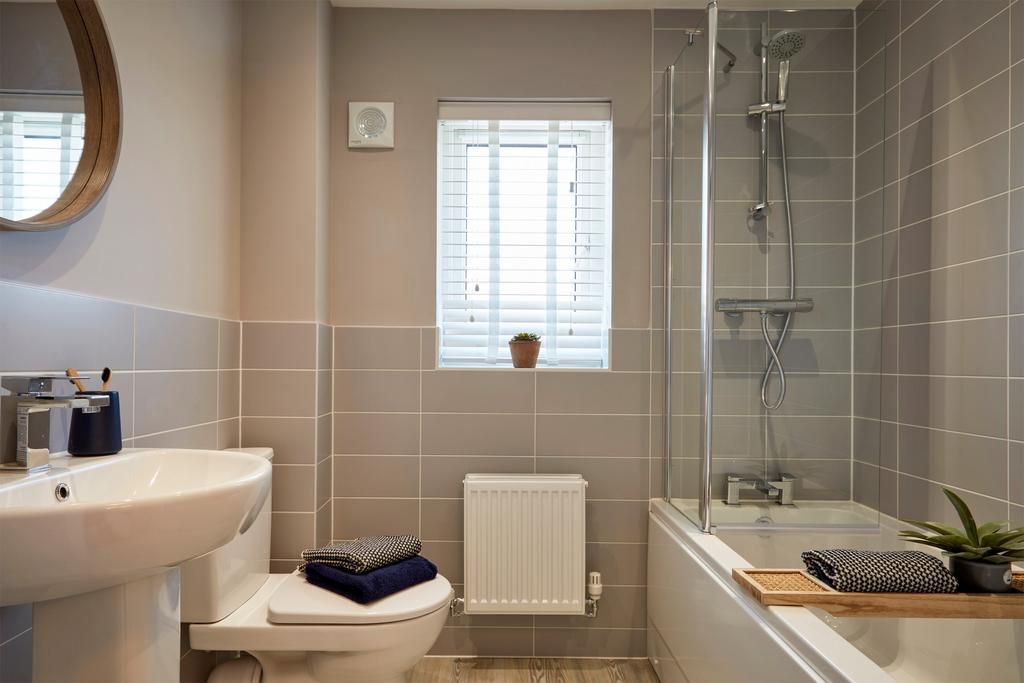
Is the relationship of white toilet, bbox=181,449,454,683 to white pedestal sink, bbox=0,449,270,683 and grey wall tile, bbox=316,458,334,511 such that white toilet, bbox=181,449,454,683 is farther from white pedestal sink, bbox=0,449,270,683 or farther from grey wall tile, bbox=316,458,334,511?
white pedestal sink, bbox=0,449,270,683

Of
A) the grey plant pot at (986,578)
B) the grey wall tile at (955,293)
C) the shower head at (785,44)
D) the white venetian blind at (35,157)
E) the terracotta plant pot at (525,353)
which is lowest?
the grey plant pot at (986,578)

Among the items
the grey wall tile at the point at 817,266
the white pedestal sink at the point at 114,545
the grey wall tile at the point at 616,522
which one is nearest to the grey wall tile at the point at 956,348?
the grey wall tile at the point at 817,266

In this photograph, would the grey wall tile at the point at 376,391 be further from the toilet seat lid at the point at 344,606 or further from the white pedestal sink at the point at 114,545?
the white pedestal sink at the point at 114,545

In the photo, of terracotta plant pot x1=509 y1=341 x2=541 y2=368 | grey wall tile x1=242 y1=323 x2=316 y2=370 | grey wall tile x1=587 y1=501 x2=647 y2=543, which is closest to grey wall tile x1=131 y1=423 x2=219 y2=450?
grey wall tile x1=242 y1=323 x2=316 y2=370

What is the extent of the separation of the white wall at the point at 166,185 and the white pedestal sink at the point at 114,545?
0.41 metres

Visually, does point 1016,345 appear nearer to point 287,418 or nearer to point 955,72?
point 955,72

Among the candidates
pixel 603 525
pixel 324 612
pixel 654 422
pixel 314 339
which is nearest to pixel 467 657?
pixel 603 525

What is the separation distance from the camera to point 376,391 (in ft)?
7.70

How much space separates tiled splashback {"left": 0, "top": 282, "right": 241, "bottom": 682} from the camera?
1.12 meters

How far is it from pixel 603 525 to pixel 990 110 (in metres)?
1.71

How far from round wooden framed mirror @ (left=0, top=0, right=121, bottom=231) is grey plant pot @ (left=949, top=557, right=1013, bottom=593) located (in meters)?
1.89

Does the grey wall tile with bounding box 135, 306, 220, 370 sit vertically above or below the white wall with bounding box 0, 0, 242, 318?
below

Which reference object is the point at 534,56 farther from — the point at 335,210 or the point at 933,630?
the point at 933,630

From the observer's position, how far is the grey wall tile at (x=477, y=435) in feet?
7.70
